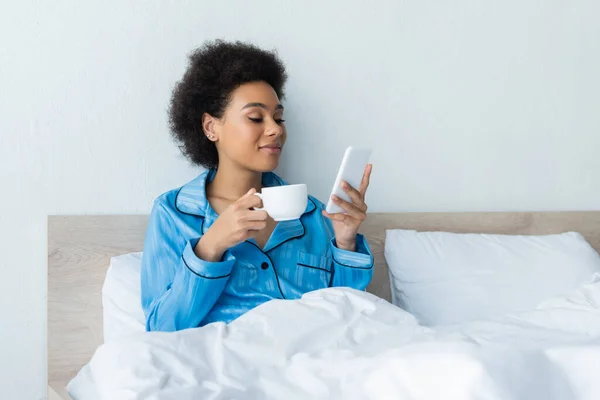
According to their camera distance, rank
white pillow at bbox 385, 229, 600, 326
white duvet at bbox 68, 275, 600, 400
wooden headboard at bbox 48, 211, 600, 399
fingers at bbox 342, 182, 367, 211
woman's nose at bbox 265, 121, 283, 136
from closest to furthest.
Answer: white duvet at bbox 68, 275, 600, 400, fingers at bbox 342, 182, 367, 211, woman's nose at bbox 265, 121, 283, 136, wooden headboard at bbox 48, 211, 600, 399, white pillow at bbox 385, 229, 600, 326

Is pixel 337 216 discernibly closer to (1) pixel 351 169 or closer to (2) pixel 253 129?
(1) pixel 351 169

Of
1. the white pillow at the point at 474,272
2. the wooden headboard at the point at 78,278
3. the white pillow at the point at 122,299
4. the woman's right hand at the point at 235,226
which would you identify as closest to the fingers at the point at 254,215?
the woman's right hand at the point at 235,226

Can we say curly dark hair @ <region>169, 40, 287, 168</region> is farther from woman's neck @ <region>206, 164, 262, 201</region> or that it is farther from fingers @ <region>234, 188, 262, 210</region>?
fingers @ <region>234, 188, 262, 210</region>

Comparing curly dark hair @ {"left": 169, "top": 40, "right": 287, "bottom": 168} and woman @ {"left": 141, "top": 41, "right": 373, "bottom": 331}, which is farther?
curly dark hair @ {"left": 169, "top": 40, "right": 287, "bottom": 168}

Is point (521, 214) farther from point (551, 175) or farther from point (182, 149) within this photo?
point (182, 149)

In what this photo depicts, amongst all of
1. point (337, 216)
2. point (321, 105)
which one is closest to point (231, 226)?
point (337, 216)

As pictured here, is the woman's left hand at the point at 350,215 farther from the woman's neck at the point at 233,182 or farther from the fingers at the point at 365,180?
the woman's neck at the point at 233,182

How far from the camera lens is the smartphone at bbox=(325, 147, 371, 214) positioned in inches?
44.9

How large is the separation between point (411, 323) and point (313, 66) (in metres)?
0.83

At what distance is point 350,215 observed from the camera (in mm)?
1280

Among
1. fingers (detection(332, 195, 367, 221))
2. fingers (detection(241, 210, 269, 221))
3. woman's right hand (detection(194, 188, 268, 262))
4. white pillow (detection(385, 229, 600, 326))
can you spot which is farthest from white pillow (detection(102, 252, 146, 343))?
white pillow (detection(385, 229, 600, 326))

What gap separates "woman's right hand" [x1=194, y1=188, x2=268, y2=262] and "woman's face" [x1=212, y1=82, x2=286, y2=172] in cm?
18

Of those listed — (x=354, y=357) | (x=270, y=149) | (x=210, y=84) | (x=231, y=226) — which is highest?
(x=210, y=84)

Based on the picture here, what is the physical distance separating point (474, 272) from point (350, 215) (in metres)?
0.54
